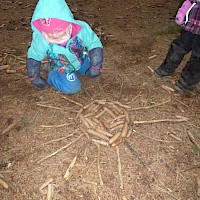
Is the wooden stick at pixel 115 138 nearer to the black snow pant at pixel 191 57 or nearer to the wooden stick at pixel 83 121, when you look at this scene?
the wooden stick at pixel 83 121

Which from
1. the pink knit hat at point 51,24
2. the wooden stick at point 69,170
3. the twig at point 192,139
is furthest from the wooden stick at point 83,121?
the twig at point 192,139

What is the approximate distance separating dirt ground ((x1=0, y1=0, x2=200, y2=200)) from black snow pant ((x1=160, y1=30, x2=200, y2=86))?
17 centimetres

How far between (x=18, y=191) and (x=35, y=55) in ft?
4.01

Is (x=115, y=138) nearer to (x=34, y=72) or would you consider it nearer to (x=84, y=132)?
(x=84, y=132)

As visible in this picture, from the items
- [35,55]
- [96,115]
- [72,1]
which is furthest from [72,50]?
[72,1]

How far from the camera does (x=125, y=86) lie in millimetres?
3020

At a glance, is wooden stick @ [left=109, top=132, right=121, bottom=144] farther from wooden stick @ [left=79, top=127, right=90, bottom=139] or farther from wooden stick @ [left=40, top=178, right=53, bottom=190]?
wooden stick @ [left=40, top=178, right=53, bottom=190]

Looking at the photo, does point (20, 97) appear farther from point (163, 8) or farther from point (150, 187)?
point (163, 8)

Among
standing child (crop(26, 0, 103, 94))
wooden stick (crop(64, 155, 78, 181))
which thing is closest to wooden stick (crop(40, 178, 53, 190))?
wooden stick (crop(64, 155, 78, 181))

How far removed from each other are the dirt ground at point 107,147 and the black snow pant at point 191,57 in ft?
0.57

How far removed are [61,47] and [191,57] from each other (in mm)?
1210

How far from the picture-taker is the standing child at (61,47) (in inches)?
91.9

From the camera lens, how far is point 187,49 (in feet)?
9.33

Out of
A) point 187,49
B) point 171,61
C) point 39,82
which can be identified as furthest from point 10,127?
point 187,49
